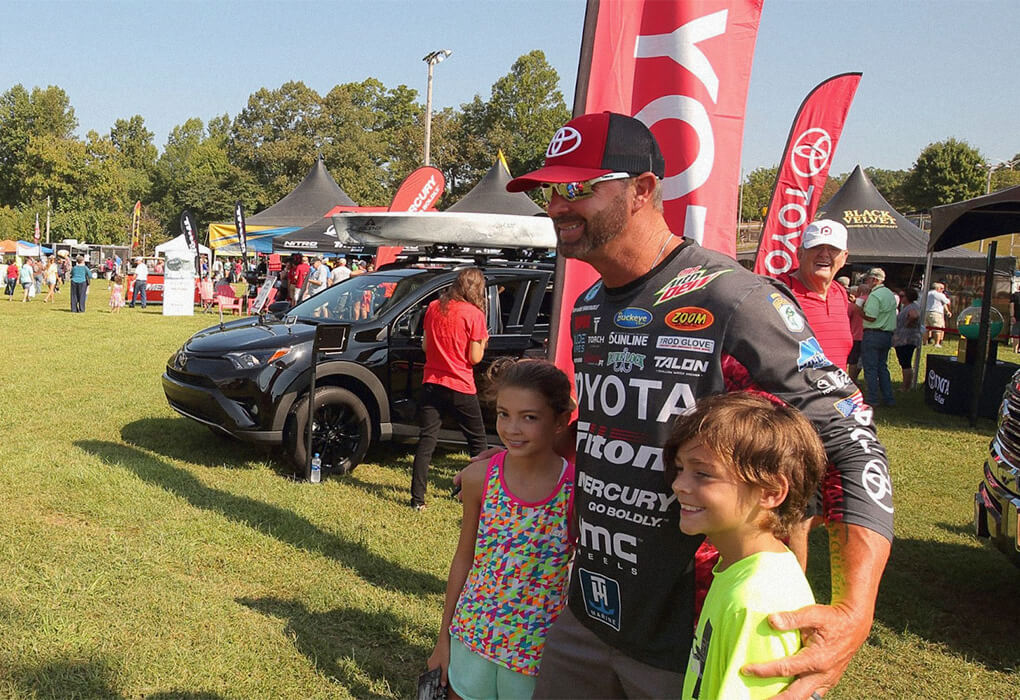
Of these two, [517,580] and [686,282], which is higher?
[686,282]

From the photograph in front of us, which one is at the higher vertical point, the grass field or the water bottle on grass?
the water bottle on grass

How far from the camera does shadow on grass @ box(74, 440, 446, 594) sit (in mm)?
4852

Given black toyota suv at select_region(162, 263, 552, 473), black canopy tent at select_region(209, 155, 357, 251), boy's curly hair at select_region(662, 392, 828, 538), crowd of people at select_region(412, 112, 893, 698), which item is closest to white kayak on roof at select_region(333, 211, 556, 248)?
black toyota suv at select_region(162, 263, 552, 473)

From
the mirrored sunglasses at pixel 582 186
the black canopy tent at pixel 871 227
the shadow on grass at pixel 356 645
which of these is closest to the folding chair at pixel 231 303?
the black canopy tent at pixel 871 227

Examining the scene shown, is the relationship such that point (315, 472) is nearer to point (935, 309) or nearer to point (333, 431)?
point (333, 431)

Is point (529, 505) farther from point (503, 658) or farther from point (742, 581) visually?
point (742, 581)

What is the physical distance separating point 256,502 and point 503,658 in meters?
4.15

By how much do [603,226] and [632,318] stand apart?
236 millimetres

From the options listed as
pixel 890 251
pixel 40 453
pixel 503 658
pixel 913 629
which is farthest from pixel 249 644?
pixel 890 251

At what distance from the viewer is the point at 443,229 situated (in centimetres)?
684

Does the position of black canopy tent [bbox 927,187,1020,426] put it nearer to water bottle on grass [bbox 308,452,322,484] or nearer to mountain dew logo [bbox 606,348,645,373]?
water bottle on grass [bbox 308,452,322,484]

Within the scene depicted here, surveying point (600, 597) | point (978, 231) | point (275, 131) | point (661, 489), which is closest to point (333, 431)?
point (600, 597)

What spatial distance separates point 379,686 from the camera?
3.64 metres

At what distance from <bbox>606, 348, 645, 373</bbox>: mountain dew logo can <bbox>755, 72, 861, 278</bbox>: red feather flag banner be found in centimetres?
500
